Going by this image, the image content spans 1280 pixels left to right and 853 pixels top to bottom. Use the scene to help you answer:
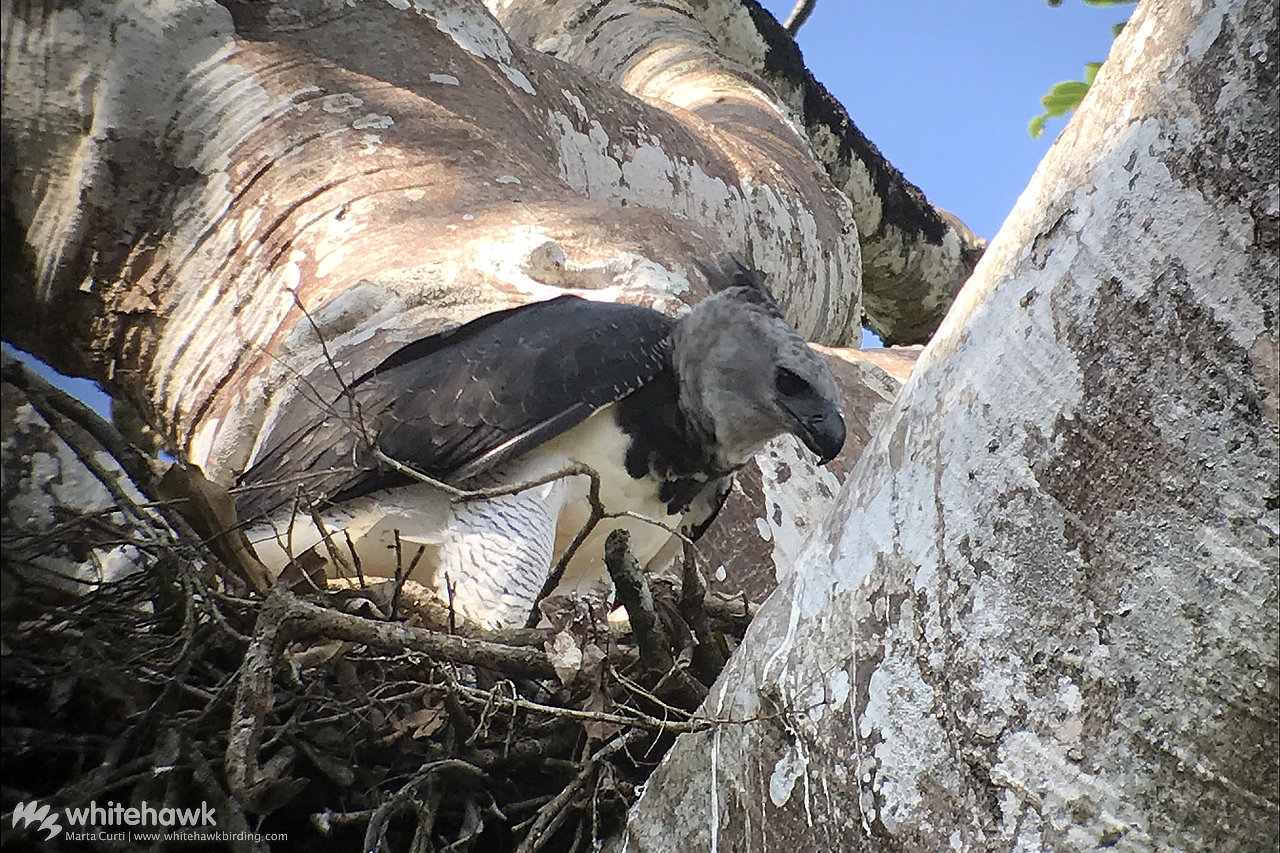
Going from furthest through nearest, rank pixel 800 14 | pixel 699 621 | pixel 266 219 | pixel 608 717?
pixel 800 14, pixel 266 219, pixel 699 621, pixel 608 717

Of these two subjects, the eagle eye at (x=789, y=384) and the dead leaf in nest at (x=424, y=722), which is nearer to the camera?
the dead leaf in nest at (x=424, y=722)

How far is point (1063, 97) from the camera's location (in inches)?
124

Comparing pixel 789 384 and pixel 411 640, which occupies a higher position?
pixel 789 384

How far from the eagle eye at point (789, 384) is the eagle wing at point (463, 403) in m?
0.26

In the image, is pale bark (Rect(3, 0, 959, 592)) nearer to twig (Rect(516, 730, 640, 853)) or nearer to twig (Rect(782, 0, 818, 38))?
twig (Rect(516, 730, 640, 853))

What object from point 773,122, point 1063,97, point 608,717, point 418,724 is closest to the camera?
point 608,717

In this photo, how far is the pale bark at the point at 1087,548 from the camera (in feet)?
3.14

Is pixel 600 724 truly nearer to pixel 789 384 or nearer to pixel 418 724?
pixel 418 724

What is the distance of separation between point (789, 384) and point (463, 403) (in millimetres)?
582

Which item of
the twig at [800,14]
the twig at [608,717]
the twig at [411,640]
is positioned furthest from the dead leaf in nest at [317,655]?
the twig at [800,14]

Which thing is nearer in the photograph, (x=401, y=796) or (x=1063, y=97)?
(x=401, y=796)

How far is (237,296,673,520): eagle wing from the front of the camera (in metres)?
1.97

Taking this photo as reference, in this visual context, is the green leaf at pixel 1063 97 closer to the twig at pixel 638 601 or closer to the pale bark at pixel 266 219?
the pale bark at pixel 266 219

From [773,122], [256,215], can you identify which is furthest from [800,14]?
[256,215]
